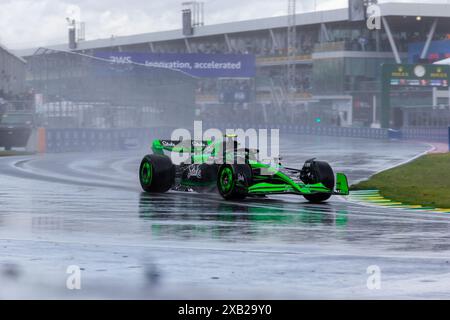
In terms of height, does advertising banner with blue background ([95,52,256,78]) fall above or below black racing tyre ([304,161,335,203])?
above

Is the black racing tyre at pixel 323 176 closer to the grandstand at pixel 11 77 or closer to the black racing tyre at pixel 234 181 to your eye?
the black racing tyre at pixel 234 181

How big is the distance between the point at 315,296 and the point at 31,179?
707 inches

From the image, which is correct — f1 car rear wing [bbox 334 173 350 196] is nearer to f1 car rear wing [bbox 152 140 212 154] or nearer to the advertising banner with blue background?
f1 car rear wing [bbox 152 140 212 154]

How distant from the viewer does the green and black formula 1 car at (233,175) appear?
18.7 meters

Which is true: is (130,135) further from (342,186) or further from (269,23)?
(269,23)

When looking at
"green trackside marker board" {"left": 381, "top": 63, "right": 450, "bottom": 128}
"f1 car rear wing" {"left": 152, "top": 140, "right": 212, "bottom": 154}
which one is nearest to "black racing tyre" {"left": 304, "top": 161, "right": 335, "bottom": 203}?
"f1 car rear wing" {"left": 152, "top": 140, "right": 212, "bottom": 154}

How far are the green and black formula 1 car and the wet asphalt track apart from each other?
30 centimetres

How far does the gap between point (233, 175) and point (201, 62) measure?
69.9 m

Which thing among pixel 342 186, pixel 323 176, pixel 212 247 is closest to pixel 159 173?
pixel 323 176

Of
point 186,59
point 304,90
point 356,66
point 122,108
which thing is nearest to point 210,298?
point 122,108

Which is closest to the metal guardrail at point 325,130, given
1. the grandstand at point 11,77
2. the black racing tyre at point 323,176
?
the grandstand at point 11,77

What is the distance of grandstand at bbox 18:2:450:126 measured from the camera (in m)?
89.3
